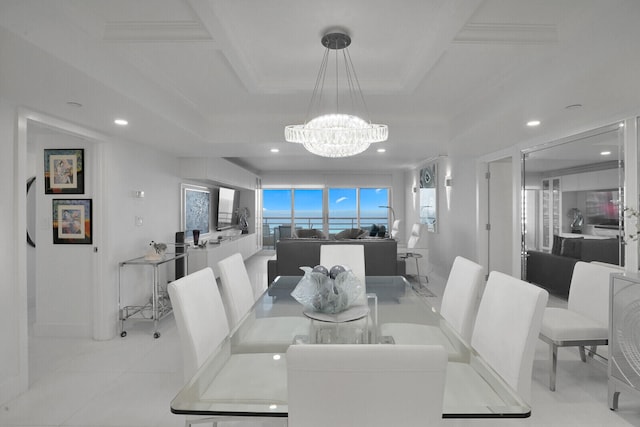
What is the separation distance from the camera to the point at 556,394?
240 cm

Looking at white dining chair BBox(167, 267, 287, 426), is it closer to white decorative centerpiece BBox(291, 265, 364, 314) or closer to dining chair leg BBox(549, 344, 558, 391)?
white decorative centerpiece BBox(291, 265, 364, 314)

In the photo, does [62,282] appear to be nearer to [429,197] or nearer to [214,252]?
[214,252]

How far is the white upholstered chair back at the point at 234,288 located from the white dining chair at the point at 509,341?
143 cm

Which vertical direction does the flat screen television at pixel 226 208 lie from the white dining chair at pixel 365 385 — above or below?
above

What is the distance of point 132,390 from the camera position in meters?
2.49

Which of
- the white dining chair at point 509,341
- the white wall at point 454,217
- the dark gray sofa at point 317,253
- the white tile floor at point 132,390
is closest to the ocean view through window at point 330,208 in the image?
the white wall at point 454,217

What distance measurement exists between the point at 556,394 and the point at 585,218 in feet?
5.87

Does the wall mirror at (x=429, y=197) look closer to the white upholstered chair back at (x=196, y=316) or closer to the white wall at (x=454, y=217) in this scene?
the white wall at (x=454, y=217)

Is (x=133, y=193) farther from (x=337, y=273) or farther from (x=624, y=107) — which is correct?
(x=624, y=107)

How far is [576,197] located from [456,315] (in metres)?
2.23

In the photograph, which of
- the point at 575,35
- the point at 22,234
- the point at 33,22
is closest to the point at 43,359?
the point at 22,234

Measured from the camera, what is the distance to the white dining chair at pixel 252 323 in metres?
1.85

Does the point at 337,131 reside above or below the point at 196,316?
above

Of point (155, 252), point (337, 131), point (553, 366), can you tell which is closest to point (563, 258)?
point (553, 366)
